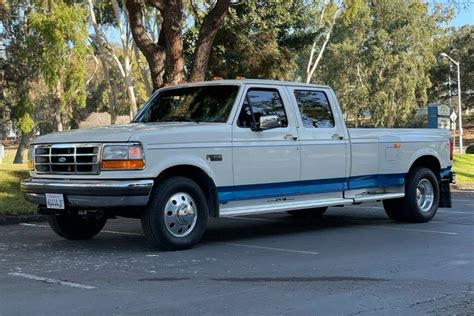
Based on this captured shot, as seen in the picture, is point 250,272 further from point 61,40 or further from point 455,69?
point 455,69

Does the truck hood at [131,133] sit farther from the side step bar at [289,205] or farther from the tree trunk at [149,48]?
the tree trunk at [149,48]

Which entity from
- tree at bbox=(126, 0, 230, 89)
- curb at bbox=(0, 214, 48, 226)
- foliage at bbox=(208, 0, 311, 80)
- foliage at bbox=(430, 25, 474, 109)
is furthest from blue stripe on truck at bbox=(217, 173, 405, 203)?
foliage at bbox=(430, 25, 474, 109)

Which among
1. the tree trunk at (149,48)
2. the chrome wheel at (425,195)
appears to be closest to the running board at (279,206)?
the chrome wheel at (425,195)

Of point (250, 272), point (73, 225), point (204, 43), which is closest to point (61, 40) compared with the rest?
point (204, 43)

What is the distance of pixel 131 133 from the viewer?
7781 millimetres

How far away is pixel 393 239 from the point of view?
30.8 feet

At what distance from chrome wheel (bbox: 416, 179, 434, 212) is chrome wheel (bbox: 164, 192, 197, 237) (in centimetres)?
474

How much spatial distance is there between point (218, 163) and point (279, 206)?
1244 mm

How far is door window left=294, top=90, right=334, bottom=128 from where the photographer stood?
9.73m

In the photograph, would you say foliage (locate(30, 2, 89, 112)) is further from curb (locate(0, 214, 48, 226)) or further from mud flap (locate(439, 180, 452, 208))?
mud flap (locate(439, 180, 452, 208))

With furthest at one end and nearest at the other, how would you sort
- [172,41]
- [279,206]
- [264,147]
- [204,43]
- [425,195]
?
[204,43] < [172,41] < [425,195] < [279,206] < [264,147]

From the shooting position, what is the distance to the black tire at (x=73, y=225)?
923 centimetres

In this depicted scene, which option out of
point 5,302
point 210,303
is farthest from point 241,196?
point 5,302

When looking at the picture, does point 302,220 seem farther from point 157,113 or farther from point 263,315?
point 263,315
